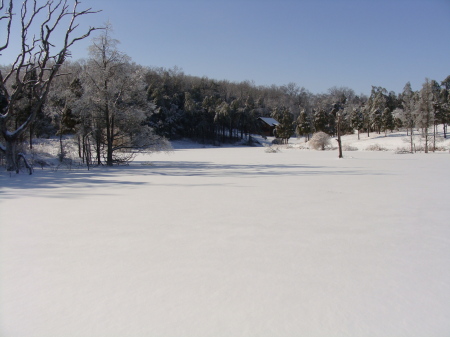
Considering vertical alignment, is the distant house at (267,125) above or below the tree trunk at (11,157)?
above

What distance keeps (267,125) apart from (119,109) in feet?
207

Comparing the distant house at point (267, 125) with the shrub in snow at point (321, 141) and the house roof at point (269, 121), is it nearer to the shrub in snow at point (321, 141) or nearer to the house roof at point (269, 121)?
the house roof at point (269, 121)

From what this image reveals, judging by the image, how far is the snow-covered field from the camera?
222cm

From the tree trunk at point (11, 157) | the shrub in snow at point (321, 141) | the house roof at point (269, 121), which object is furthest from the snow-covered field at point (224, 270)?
the house roof at point (269, 121)

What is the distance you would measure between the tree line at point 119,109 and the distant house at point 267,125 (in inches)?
108

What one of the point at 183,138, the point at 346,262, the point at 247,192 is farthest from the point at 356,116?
the point at 346,262

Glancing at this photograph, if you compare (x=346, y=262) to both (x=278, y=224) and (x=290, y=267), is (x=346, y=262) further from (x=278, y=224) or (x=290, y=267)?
(x=278, y=224)

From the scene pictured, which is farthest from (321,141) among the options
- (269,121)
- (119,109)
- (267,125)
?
(269,121)

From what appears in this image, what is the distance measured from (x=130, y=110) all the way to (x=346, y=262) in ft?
57.3

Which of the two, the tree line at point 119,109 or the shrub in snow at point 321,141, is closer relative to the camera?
the tree line at point 119,109

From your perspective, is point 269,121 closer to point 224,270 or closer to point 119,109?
point 119,109

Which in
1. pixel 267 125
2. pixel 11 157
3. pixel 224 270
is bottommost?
pixel 224 270

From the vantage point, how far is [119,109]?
18.3 metres

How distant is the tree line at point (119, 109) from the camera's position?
15.7m
